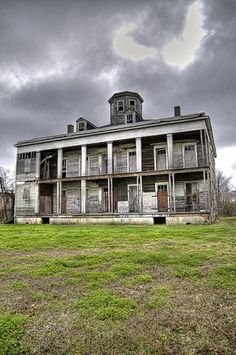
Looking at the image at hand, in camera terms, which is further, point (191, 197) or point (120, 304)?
point (191, 197)

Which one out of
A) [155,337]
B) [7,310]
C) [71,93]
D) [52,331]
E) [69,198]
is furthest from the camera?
[71,93]

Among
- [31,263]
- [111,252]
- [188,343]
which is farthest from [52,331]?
[111,252]

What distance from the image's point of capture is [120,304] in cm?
381

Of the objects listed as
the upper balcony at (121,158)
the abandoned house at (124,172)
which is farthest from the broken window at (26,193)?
the upper balcony at (121,158)

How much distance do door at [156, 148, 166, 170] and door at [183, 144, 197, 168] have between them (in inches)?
74.9

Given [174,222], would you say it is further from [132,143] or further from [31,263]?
[31,263]

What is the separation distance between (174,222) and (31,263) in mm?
13316

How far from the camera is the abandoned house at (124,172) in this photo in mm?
19609

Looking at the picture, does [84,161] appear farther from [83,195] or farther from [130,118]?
[130,118]

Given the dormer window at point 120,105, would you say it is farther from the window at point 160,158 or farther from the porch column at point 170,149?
the porch column at point 170,149

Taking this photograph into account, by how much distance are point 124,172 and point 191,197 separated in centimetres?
619

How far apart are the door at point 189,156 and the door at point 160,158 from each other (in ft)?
6.24

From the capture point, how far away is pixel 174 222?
719 inches

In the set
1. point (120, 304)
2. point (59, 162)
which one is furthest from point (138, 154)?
point (120, 304)
